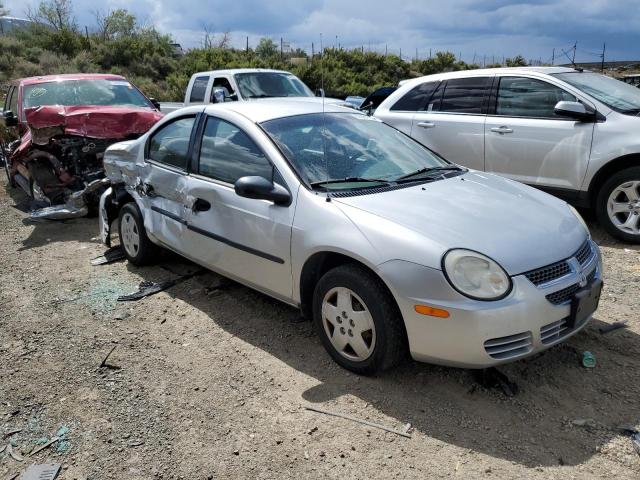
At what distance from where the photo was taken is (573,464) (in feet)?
8.50

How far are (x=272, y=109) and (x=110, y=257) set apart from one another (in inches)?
106

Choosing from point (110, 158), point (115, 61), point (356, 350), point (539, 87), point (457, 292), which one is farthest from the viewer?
point (115, 61)

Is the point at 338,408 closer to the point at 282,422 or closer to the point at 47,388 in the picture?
the point at 282,422

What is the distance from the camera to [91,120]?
7.45 metres

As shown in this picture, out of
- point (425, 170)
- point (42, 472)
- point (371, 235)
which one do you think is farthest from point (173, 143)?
point (42, 472)

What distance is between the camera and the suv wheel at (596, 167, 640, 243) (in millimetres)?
5473

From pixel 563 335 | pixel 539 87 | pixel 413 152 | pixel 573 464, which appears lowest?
pixel 573 464

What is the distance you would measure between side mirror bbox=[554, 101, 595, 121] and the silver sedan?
80.7 inches

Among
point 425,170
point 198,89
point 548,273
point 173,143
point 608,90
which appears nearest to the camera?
point 548,273

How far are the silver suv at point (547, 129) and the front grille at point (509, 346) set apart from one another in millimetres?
3306

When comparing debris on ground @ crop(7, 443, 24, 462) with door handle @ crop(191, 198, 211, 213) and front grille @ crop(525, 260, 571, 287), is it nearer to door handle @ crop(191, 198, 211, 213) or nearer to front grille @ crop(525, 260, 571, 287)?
door handle @ crop(191, 198, 211, 213)

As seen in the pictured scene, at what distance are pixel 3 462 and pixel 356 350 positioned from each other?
1923 millimetres

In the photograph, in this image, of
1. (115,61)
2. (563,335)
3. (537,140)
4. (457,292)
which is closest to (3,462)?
(457,292)

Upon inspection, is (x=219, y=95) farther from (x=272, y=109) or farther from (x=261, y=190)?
(x=261, y=190)
